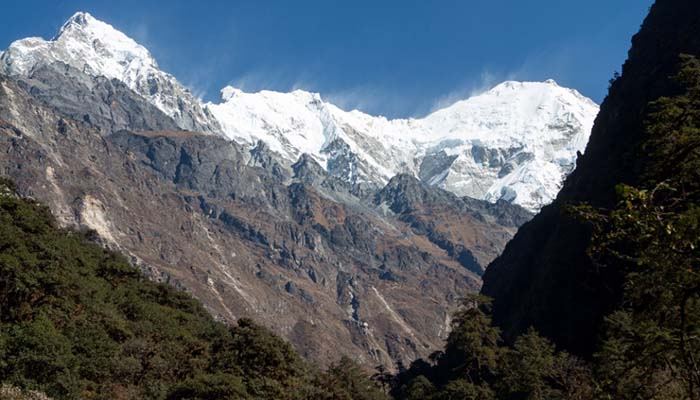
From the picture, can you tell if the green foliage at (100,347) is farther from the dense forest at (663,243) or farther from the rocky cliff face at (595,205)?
the rocky cliff face at (595,205)

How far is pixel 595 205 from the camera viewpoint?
13175 cm

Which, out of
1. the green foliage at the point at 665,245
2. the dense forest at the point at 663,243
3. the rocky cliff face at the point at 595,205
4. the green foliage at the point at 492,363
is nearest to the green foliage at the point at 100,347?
the green foliage at the point at 492,363

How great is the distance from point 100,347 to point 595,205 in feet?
336

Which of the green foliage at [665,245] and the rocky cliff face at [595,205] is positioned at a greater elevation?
the rocky cliff face at [595,205]

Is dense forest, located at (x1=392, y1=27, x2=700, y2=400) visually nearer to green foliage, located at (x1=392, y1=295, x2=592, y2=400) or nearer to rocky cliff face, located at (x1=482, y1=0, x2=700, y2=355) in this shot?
green foliage, located at (x1=392, y1=295, x2=592, y2=400)

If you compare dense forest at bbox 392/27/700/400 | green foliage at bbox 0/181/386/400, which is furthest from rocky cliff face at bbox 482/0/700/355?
dense forest at bbox 392/27/700/400

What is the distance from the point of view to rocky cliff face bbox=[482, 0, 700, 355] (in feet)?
410

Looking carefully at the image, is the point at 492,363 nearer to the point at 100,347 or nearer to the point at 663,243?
the point at 100,347

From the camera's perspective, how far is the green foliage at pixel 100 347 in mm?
45156

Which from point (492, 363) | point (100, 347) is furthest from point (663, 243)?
point (492, 363)

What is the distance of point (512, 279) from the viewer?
169625mm

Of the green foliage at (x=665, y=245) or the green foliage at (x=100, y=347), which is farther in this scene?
the green foliage at (x=100, y=347)

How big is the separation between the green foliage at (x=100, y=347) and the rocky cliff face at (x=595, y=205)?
5606 cm

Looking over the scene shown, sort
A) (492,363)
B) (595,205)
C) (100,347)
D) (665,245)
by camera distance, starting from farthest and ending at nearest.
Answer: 1. (595,205)
2. (492,363)
3. (100,347)
4. (665,245)
